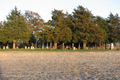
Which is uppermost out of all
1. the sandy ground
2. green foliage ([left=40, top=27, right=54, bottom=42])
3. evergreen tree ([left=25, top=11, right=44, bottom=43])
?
evergreen tree ([left=25, top=11, right=44, bottom=43])

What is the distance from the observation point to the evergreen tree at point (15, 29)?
3922cm

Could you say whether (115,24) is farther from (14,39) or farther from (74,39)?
(14,39)

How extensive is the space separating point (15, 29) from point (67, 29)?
14367mm

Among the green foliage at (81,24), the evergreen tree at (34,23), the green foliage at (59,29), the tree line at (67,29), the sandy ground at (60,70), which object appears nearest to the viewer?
the sandy ground at (60,70)

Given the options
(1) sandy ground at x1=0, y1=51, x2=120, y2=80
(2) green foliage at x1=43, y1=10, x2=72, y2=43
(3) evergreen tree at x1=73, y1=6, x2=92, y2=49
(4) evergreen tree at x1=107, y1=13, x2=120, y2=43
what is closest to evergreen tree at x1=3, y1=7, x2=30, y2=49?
(2) green foliage at x1=43, y1=10, x2=72, y2=43

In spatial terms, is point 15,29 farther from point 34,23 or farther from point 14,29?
point 34,23

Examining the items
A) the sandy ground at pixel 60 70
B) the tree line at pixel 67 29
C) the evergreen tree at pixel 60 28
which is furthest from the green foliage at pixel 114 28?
the sandy ground at pixel 60 70

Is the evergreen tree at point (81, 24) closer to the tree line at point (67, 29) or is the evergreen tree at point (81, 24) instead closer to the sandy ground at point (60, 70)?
the tree line at point (67, 29)

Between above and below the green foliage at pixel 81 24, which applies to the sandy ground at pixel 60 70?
below

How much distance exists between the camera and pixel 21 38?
41.1 meters

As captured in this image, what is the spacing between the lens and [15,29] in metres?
39.6

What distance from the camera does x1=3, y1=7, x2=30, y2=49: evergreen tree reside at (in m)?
39.2

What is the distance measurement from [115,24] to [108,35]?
13.1 ft

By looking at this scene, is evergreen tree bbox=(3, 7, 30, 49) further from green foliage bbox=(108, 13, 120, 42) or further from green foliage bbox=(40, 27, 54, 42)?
green foliage bbox=(108, 13, 120, 42)
